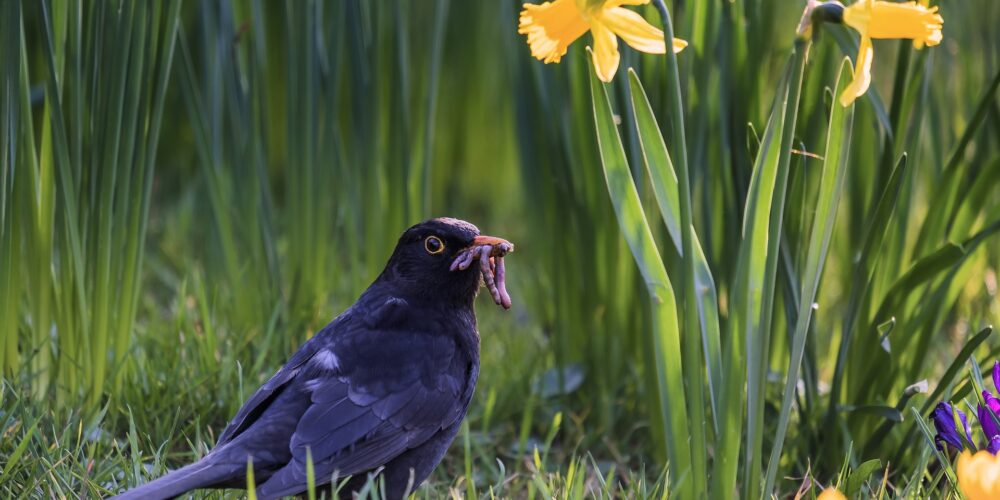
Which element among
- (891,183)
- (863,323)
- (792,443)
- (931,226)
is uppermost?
(891,183)

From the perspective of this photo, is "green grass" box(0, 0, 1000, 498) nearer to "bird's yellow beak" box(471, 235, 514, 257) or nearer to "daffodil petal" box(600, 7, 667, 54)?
"daffodil petal" box(600, 7, 667, 54)

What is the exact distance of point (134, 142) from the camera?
2.48 meters

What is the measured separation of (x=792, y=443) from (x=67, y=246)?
1699mm

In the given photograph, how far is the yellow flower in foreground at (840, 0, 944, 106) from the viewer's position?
5.15 feet

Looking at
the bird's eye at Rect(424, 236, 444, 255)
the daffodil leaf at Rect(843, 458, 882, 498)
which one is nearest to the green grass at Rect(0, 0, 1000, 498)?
the daffodil leaf at Rect(843, 458, 882, 498)

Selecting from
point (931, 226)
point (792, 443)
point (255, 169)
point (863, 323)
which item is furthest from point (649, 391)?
point (255, 169)

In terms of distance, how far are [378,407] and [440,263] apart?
375 mm

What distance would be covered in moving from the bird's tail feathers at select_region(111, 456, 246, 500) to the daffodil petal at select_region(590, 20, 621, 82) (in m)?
0.90

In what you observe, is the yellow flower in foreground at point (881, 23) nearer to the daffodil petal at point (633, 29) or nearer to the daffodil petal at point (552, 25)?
the daffodil petal at point (633, 29)

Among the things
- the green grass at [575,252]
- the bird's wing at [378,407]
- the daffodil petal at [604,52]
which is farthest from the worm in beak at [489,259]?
the daffodil petal at [604,52]

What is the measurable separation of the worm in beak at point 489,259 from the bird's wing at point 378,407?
6.5 inches

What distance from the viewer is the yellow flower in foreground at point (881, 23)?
1.57 meters

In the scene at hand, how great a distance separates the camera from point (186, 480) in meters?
1.75

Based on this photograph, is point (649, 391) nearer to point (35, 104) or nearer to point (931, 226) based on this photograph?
point (931, 226)
